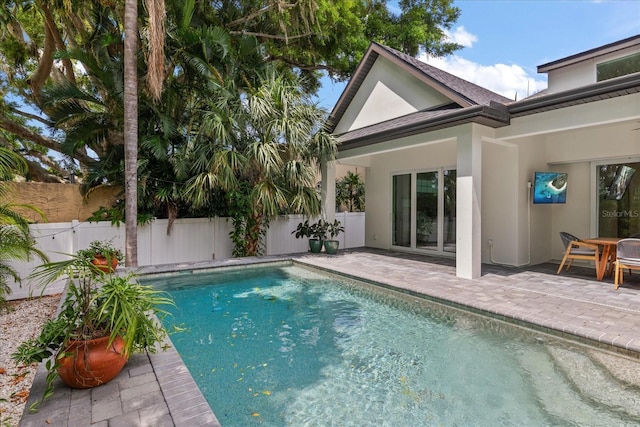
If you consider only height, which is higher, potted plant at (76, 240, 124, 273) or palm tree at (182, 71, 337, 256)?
palm tree at (182, 71, 337, 256)

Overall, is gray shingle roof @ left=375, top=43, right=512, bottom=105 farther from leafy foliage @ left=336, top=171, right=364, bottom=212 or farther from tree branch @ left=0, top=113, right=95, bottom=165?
tree branch @ left=0, top=113, right=95, bottom=165

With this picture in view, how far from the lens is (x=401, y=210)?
39.4 feet

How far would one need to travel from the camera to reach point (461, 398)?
136 inches

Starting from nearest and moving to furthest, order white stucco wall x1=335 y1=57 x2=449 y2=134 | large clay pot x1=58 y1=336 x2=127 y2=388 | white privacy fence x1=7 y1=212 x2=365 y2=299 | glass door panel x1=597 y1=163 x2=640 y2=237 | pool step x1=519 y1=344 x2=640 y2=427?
large clay pot x1=58 y1=336 x2=127 y2=388 → pool step x1=519 y1=344 x2=640 y2=427 → white privacy fence x1=7 y1=212 x2=365 y2=299 → glass door panel x1=597 y1=163 x2=640 y2=237 → white stucco wall x1=335 y1=57 x2=449 y2=134

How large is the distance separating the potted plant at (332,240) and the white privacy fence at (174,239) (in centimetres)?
116

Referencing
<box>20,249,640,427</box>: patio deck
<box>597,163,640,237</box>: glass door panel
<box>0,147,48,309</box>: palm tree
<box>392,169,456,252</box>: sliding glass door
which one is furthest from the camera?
<box>392,169,456,252</box>: sliding glass door

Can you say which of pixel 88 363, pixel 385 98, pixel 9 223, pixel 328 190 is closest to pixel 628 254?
pixel 385 98

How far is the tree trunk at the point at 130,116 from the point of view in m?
7.94

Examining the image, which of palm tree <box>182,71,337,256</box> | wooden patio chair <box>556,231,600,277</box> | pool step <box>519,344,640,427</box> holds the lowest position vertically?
pool step <box>519,344,640,427</box>

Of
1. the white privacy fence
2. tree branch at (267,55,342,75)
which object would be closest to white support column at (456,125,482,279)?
the white privacy fence

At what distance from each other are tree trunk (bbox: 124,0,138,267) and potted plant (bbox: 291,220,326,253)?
502cm

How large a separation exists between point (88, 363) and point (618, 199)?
1114 cm

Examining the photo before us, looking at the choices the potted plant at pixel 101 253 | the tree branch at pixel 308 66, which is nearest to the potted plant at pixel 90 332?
the potted plant at pixel 101 253

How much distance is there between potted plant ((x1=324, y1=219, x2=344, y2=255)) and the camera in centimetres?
1105
